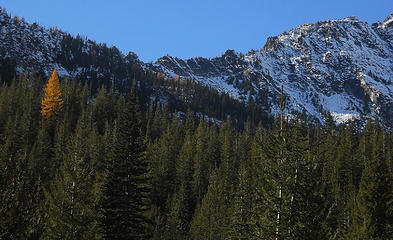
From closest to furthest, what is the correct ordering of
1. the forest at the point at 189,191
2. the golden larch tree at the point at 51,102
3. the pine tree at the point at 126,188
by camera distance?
the forest at the point at 189,191 < the pine tree at the point at 126,188 < the golden larch tree at the point at 51,102

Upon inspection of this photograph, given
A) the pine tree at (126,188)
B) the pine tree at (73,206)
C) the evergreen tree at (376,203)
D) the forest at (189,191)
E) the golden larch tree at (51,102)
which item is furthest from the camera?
the golden larch tree at (51,102)

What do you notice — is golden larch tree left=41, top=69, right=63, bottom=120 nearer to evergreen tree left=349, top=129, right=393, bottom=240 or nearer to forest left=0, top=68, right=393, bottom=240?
forest left=0, top=68, right=393, bottom=240

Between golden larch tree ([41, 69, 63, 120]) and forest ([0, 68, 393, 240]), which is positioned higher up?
golden larch tree ([41, 69, 63, 120])

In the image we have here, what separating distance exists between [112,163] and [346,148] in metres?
Answer: 49.8

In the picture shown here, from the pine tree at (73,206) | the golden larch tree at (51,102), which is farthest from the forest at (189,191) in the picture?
the golden larch tree at (51,102)

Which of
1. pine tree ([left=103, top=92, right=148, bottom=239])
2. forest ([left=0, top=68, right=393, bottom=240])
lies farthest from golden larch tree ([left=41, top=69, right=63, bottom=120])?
pine tree ([left=103, top=92, right=148, bottom=239])

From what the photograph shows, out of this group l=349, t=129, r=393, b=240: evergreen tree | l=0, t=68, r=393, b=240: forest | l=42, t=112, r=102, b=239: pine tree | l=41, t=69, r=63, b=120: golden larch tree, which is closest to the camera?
l=0, t=68, r=393, b=240: forest

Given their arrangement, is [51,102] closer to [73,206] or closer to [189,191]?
[189,191]

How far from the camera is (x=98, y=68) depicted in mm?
189750

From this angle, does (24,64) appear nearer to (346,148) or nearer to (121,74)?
(121,74)

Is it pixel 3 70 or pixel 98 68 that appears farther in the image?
pixel 98 68

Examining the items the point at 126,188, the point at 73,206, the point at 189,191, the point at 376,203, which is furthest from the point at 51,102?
the point at 376,203

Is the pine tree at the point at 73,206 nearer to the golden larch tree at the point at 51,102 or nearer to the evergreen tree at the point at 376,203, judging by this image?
the evergreen tree at the point at 376,203

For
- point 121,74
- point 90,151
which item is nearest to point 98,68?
point 121,74
